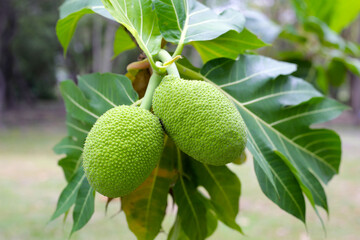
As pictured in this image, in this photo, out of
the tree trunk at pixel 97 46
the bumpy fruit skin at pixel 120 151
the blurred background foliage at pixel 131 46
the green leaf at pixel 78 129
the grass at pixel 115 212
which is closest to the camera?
the bumpy fruit skin at pixel 120 151

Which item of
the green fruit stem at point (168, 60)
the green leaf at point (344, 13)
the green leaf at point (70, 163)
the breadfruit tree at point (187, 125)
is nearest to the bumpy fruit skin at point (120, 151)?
the breadfruit tree at point (187, 125)

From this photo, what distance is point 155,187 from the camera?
0.87 metres

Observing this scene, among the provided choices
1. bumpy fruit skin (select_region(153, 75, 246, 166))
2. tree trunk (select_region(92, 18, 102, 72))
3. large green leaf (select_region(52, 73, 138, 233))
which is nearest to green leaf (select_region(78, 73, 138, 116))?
large green leaf (select_region(52, 73, 138, 233))

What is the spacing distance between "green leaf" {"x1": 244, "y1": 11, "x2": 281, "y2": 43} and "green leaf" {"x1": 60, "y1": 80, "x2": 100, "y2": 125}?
0.67m

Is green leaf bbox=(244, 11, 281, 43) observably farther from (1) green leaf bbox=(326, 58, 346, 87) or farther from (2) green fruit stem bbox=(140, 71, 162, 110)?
(2) green fruit stem bbox=(140, 71, 162, 110)

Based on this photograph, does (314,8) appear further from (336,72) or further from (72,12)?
(72,12)

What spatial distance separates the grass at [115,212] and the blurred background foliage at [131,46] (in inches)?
52.1

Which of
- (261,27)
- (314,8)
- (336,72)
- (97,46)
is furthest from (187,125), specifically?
(97,46)

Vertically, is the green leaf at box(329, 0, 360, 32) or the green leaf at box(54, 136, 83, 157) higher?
the green leaf at box(329, 0, 360, 32)

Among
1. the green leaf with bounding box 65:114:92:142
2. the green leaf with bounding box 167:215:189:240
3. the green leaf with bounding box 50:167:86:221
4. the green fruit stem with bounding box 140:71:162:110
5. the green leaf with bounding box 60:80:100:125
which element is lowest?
the green leaf with bounding box 167:215:189:240

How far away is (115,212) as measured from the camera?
182 inches

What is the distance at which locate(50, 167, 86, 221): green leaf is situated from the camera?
0.81 m

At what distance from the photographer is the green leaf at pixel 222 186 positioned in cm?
88

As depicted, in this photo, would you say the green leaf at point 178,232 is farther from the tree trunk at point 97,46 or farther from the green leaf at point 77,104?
the tree trunk at point 97,46
